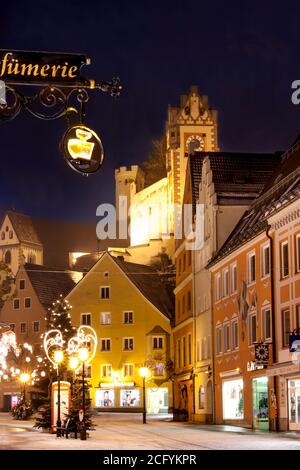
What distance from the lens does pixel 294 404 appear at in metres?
41.1

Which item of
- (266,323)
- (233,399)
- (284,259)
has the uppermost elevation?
(284,259)

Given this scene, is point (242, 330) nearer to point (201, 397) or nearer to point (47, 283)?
point (201, 397)

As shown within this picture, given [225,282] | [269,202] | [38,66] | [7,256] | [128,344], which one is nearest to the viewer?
[38,66]

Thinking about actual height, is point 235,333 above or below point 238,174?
below

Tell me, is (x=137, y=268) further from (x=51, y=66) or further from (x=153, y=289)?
(x=51, y=66)

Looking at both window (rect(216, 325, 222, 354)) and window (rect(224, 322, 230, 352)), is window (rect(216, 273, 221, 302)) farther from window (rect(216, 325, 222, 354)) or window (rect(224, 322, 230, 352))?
window (rect(224, 322, 230, 352))

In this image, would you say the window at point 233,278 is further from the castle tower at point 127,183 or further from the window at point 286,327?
the castle tower at point 127,183

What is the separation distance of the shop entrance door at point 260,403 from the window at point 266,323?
2.06 meters

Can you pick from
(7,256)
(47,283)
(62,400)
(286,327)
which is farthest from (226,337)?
(7,256)

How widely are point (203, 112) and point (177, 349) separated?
6449cm

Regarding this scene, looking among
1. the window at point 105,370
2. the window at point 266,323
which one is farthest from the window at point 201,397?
the window at point 105,370

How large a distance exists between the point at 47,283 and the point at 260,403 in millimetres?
59061

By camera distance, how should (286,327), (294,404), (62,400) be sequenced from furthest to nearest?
(286,327) < (294,404) < (62,400)
